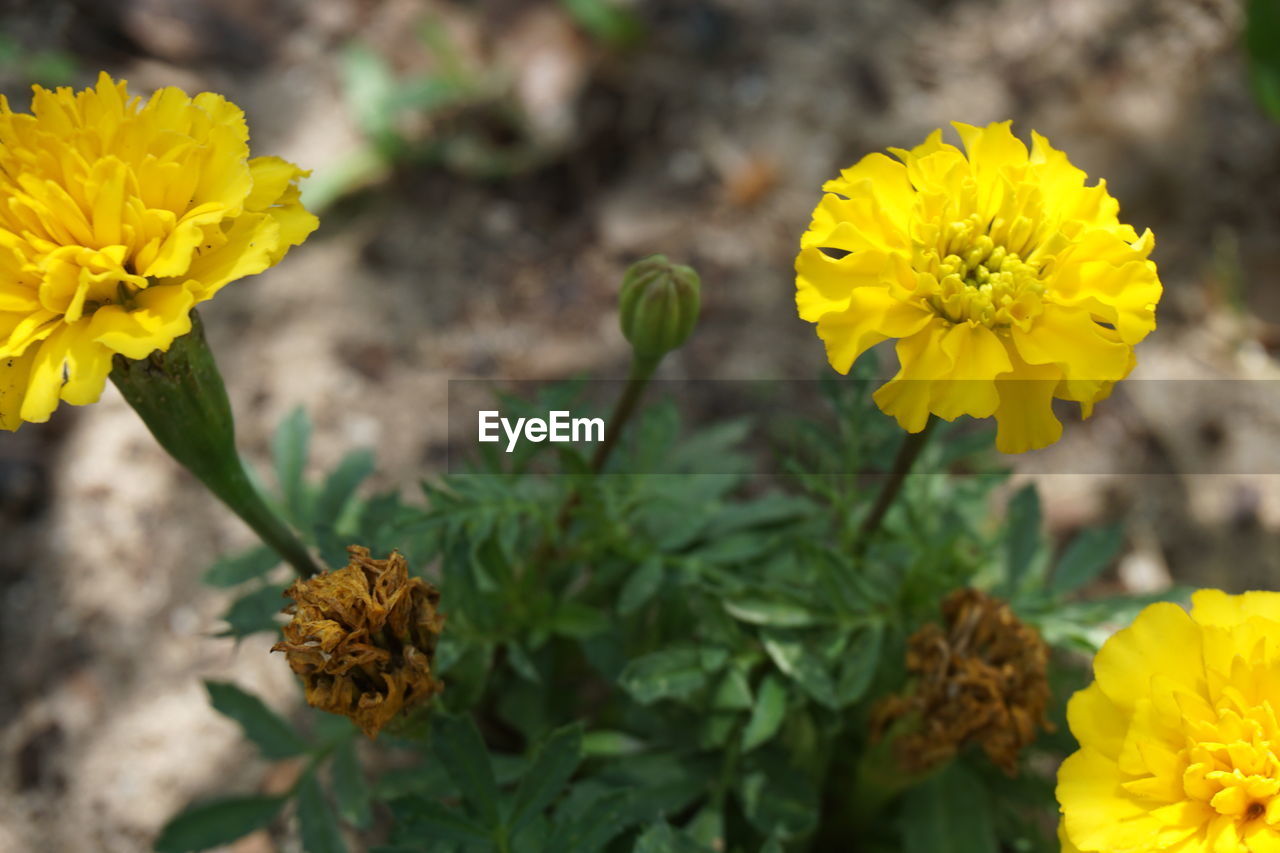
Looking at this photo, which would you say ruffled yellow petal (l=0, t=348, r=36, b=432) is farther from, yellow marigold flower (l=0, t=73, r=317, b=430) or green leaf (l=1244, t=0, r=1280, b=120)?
green leaf (l=1244, t=0, r=1280, b=120)

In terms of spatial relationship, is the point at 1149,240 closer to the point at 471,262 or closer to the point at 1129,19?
the point at 471,262

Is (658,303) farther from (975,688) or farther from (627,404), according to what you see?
(975,688)

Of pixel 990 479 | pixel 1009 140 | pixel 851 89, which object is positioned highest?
pixel 851 89

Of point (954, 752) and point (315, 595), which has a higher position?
point (315, 595)

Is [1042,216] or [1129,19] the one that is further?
Answer: [1129,19]

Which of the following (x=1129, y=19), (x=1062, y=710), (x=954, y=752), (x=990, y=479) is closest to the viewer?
(x=954, y=752)

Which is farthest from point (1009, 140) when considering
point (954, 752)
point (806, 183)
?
point (806, 183)

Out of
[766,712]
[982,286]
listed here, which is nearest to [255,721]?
[766,712]
